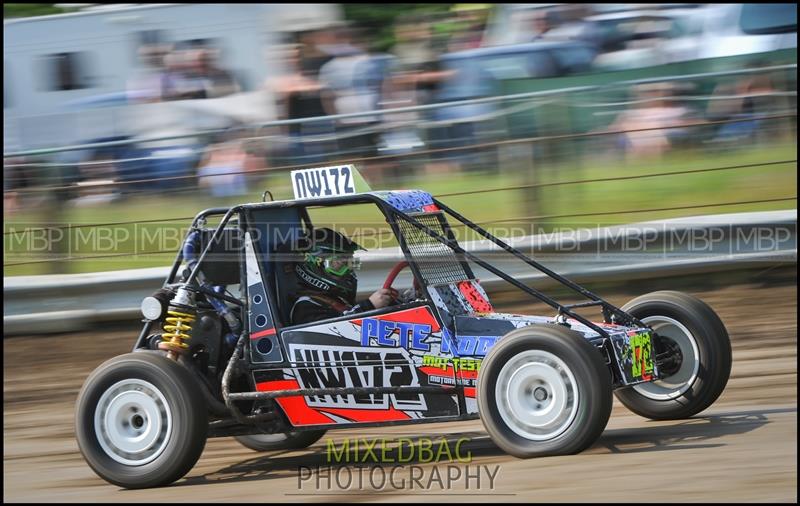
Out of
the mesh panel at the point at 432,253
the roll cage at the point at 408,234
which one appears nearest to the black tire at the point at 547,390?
the roll cage at the point at 408,234

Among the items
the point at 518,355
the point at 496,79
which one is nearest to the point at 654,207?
the point at 496,79

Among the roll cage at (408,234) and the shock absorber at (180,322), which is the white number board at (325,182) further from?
the shock absorber at (180,322)

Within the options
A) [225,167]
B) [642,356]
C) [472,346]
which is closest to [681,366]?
[642,356]

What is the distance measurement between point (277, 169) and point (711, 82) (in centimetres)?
342

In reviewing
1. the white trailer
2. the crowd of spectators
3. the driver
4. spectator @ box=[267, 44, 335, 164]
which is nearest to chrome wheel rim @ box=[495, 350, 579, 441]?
the driver

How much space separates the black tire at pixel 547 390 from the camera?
4949mm

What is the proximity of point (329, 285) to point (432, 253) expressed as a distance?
562 mm

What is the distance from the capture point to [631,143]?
28.3ft

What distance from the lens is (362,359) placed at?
215 inches

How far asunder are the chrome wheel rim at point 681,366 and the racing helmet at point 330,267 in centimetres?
163

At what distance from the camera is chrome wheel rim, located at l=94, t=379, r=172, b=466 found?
217 inches

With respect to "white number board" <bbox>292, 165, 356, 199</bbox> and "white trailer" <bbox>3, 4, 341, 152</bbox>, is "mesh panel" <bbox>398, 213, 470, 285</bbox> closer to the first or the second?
"white number board" <bbox>292, 165, 356, 199</bbox>

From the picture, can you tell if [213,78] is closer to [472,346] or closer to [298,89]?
[298,89]

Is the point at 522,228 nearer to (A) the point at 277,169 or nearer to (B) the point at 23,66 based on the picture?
(A) the point at 277,169
